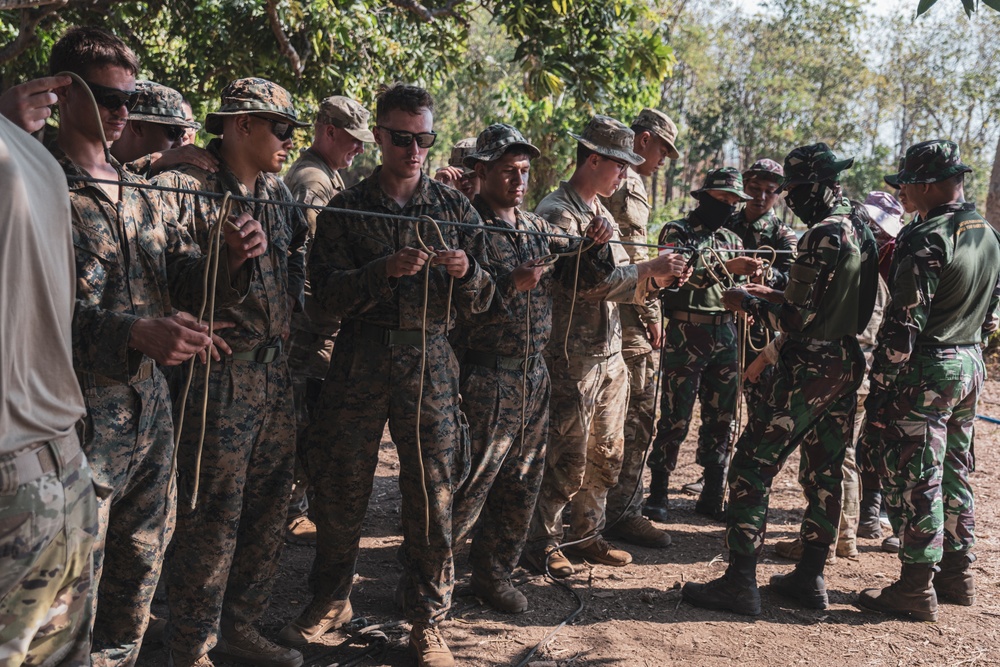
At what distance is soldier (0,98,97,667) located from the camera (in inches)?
78.1

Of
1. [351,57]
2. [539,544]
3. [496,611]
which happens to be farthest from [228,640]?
[351,57]

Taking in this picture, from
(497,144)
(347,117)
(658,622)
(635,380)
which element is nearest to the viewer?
(497,144)

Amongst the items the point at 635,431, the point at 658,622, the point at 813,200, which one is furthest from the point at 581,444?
the point at 813,200

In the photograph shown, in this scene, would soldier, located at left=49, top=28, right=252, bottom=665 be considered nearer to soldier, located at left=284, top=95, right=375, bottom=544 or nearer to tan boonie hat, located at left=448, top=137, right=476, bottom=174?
soldier, located at left=284, top=95, right=375, bottom=544

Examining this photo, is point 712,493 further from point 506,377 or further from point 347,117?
point 347,117

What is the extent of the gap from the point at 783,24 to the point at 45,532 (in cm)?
3174

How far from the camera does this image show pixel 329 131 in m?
5.33

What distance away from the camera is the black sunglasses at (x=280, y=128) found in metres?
3.59

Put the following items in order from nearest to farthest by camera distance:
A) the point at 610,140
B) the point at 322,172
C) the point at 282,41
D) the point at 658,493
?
1. the point at 610,140
2. the point at 322,172
3. the point at 658,493
4. the point at 282,41

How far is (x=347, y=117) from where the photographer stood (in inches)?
208

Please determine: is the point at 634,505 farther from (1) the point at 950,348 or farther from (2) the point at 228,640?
(2) the point at 228,640

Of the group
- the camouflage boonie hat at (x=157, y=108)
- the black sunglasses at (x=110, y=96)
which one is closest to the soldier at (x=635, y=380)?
the camouflage boonie hat at (x=157, y=108)

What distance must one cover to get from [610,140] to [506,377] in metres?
1.47

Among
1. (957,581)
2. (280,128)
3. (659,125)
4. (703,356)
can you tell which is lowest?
(957,581)
